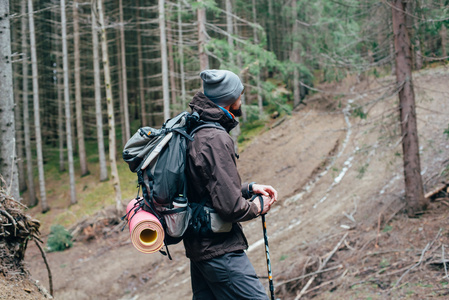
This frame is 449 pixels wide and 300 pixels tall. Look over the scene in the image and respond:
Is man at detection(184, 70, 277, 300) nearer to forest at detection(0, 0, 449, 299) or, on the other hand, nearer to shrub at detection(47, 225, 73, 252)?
forest at detection(0, 0, 449, 299)

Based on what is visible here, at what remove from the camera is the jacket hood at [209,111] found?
115 inches

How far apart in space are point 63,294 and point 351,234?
844 cm

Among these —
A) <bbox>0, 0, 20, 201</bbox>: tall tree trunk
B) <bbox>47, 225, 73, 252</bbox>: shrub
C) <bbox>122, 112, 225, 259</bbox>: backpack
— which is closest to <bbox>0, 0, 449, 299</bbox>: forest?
<bbox>0, 0, 20, 201</bbox>: tall tree trunk

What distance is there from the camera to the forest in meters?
8.58

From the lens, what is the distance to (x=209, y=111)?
2.93 meters

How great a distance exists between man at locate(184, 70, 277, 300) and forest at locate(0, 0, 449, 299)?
9.60 feet

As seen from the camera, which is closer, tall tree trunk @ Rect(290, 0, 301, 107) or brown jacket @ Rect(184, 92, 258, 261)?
brown jacket @ Rect(184, 92, 258, 261)

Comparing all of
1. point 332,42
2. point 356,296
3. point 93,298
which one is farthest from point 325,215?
point 332,42

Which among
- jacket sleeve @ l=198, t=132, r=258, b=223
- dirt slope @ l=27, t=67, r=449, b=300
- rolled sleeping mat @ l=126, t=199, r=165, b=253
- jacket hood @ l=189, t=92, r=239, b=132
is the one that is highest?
jacket hood @ l=189, t=92, r=239, b=132

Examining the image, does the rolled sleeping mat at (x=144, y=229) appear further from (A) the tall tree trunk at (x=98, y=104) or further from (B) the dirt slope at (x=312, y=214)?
(A) the tall tree trunk at (x=98, y=104)

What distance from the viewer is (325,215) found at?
11.8 meters

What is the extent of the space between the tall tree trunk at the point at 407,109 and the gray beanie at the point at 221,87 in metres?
6.79

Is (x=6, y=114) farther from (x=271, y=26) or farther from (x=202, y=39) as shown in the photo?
(x=271, y=26)

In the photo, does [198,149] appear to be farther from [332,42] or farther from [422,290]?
[332,42]
